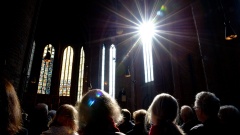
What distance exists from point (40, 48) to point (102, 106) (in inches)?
767

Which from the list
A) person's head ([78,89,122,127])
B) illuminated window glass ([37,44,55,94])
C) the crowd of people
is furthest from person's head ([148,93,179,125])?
illuminated window glass ([37,44,55,94])

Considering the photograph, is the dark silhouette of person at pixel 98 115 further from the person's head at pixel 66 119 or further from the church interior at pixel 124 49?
the church interior at pixel 124 49

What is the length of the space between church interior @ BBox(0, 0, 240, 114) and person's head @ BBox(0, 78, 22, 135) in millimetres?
4415

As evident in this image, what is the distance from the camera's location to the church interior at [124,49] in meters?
5.42

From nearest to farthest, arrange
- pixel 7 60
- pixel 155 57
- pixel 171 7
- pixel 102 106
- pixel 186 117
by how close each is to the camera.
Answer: pixel 102 106
pixel 186 117
pixel 7 60
pixel 171 7
pixel 155 57

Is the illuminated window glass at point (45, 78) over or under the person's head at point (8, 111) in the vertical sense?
over

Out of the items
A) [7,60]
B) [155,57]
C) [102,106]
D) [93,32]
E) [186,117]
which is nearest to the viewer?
[102,106]

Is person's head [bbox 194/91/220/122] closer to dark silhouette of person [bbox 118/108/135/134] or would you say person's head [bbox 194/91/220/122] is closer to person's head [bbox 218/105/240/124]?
person's head [bbox 218/105/240/124]

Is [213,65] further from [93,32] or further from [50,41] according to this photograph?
[50,41]

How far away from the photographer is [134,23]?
14.2 meters

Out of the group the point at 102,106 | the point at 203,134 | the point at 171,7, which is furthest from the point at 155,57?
the point at 102,106

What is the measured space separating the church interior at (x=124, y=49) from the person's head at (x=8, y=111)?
14.5ft

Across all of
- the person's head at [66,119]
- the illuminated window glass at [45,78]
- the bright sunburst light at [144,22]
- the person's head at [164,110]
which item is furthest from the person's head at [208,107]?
the illuminated window glass at [45,78]

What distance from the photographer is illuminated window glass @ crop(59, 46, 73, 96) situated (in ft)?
59.3
